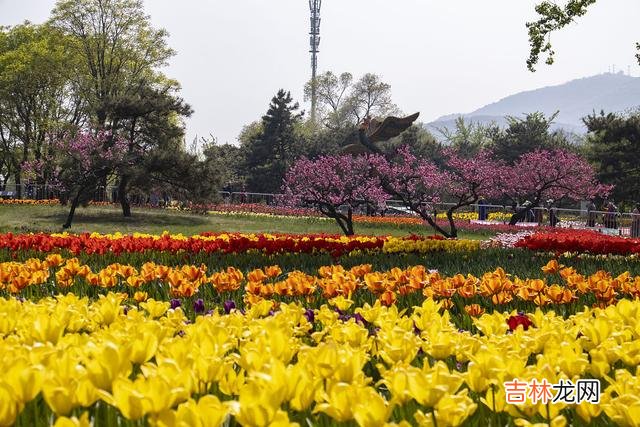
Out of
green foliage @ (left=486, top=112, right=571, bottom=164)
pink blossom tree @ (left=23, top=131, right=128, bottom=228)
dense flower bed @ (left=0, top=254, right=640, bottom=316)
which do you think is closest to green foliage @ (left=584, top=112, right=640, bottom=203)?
green foliage @ (left=486, top=112, right=571, bottom=164)

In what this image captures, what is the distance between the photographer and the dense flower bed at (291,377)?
1.65 m

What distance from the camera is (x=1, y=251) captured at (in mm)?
9773

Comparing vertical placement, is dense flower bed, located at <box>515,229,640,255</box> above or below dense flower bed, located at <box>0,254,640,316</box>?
below

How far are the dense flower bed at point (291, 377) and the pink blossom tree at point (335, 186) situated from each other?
15.4m

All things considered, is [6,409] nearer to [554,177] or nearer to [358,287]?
[358,287]

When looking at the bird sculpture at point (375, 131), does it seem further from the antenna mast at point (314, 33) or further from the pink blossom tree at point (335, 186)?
the antenna mast at point (314, 33)

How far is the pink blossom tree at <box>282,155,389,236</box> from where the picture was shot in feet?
61.3

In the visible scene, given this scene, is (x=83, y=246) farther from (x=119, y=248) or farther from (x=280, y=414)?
(x=280, y=414)

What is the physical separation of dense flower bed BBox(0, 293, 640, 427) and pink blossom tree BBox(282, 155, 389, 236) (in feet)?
Answer: 50.6

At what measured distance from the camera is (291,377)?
5.98ft

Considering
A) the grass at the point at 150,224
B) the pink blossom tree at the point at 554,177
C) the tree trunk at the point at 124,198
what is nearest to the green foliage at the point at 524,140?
the pink blossom tree at the point at 554,177

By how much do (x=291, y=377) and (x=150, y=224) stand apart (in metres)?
23.4

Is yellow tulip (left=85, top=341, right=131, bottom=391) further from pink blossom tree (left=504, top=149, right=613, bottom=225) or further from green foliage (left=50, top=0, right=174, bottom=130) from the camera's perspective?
green foliage (left=50, top=0, right=174, bottom=130)

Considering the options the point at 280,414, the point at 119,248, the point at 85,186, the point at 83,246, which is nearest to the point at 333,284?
the point at 280,414
